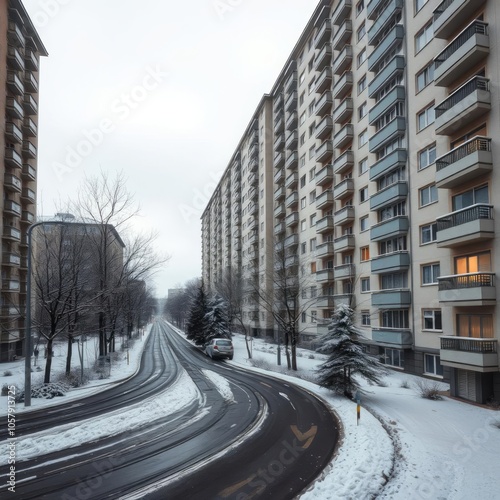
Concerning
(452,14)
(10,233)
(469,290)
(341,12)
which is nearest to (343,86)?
(341,12)

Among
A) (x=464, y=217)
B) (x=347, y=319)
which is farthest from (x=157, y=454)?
(x=464, y=217)

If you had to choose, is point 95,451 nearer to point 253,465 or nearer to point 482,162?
point 253,465

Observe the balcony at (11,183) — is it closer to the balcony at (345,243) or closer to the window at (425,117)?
the balcony at (345,243)

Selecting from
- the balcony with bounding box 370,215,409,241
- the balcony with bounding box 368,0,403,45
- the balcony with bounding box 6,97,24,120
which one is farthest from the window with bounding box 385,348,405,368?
the balcony with bounding box 6,97,24,120

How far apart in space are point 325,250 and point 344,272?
3.78 meters

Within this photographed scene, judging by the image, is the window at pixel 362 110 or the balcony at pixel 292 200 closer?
the window at pixel 362 110

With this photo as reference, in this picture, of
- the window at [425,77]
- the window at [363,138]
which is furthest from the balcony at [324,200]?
the window at [425,77]

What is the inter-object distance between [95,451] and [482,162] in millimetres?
17673

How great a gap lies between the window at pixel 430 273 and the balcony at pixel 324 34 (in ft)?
85.5

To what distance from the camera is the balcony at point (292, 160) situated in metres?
45.8

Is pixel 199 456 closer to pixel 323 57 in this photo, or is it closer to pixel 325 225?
pixel 325 225

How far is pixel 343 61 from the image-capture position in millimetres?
33812

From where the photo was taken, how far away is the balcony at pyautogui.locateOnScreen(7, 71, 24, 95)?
37.0 meters

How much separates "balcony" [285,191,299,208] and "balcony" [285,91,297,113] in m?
10.5
